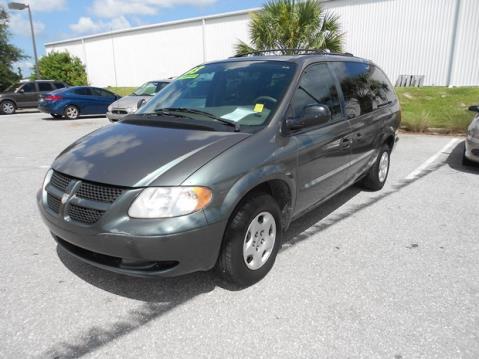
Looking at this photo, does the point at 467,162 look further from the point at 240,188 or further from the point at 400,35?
the point at 400,35

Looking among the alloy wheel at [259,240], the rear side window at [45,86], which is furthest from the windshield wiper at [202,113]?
the rear side window at [45,86]

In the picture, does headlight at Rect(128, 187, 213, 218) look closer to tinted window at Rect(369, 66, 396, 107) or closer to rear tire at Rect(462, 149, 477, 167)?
tinted window at Rect(369, 66, 396, 107)

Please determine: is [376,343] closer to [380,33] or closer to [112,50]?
[380,33]

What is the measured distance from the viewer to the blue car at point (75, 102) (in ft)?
52.3

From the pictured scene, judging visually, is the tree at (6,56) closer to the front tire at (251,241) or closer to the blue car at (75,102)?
the blue car at (75,102)

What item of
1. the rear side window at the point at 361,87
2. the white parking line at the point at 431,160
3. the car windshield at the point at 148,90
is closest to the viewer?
the rear side window at the point at 361,87

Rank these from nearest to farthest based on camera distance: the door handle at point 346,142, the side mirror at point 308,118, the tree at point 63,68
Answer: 1. the side mirror at point 308,118
2. the door handle at point 346,142
3. the tree at point 63,68

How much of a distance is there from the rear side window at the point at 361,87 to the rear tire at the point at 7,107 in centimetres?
1958

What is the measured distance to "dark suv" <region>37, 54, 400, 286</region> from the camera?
253 centimetres

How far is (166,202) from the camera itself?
251 centimetres

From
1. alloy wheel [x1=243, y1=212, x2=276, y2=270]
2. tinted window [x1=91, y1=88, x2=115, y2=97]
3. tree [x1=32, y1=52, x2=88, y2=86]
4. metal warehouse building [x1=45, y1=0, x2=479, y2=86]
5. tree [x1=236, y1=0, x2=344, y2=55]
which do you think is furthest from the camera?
tree [x1=32, y1=52, x2=88, y2=86]

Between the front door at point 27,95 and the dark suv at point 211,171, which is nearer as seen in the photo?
the dark suv at point 211,171

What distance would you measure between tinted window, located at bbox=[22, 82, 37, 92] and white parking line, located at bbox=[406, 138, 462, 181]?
62.7 feet

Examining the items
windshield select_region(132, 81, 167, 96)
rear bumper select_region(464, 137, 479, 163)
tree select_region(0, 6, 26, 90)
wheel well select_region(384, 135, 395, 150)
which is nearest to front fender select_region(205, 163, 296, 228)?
wheel well select_region(384, 135, 395, 150)
